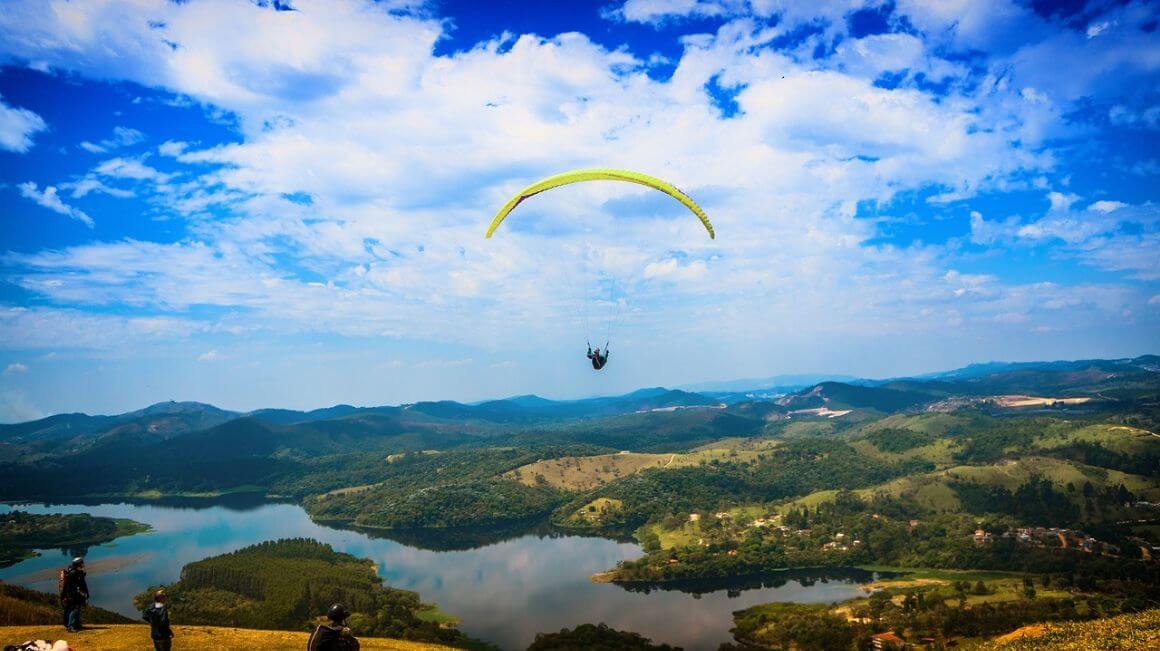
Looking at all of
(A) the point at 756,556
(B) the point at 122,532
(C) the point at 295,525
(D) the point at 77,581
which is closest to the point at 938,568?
(A) the point at 756,556

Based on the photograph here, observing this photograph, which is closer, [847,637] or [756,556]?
[847,637]

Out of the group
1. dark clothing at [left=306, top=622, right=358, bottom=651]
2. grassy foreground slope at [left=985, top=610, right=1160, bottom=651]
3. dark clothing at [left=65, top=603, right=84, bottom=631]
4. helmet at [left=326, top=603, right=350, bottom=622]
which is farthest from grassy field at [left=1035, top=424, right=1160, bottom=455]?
dark clothing at [left=65, top=603, right=84, bottom=631]

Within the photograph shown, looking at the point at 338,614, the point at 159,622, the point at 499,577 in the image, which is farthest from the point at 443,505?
the point at 338,614

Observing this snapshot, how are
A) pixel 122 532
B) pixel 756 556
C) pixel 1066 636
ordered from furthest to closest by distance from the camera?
1. pixel 122 532
2. pixel 756 556
3. pixel 1066 636

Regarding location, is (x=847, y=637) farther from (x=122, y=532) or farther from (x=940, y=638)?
(x=122, y=532)

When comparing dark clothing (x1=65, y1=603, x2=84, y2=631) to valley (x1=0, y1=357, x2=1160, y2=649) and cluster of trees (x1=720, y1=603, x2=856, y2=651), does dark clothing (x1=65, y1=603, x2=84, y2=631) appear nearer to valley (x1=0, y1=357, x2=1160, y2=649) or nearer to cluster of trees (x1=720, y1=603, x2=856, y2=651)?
valley (x1=0, y1=357, x2=1160, y2=649)

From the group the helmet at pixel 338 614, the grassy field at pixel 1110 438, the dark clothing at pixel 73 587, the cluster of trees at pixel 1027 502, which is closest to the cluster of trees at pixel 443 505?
the cluster of trees at pixel 1027 502
